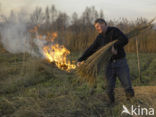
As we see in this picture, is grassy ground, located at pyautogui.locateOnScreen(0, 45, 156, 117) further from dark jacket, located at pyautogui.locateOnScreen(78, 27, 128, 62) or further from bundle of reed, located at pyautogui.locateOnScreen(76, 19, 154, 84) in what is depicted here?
dark jacket, located at pyautogui.locateOnScreen(78, 27, 128, 62)

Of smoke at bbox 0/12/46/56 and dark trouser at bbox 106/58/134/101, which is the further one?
smoke at bbox 0/12/46/56

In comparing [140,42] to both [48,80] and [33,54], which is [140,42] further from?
[48,80]

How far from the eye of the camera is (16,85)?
5.59 m

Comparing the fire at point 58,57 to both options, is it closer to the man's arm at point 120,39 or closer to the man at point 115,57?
the man at point 115,57

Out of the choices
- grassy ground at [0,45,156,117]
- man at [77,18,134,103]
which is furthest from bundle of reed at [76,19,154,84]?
grassy ground at [0,45,156,117]

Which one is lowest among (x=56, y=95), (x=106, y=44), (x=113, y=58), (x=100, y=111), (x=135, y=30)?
A: (x=100, y=111)

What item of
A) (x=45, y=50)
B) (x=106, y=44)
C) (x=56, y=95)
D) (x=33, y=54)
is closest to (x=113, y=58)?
(x=106, y=44)

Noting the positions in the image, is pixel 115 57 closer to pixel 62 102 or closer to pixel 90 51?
pixel 90 51

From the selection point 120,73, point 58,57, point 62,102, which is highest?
point 58,57

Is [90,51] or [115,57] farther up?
[90,51]

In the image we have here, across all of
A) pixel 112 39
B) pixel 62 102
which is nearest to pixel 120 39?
pixel 112 39

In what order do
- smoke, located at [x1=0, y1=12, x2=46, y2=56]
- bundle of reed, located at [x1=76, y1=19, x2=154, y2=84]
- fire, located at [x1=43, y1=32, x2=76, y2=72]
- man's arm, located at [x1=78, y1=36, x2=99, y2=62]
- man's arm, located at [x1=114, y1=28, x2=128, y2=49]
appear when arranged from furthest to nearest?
smoke, located at [x1=0, y1=12, x2=46, y2=56] < fire, located at [x1=43, y1=32, x2=76, y2=72] < man's arm, located at [x1=78, y1=36, x2=99, y2=62] < bundle of reed, located at [x1=76, y1=19, x2=154, y2=84] < man's arm, located at [x1=114, y1=28, x2=128, y2=49]

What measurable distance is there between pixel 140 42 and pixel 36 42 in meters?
7.48

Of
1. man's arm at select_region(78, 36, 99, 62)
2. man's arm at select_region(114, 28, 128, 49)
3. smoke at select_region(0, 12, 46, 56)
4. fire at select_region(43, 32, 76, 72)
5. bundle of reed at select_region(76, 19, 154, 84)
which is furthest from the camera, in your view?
smoke at select_region(0, 12, 46, 56)
